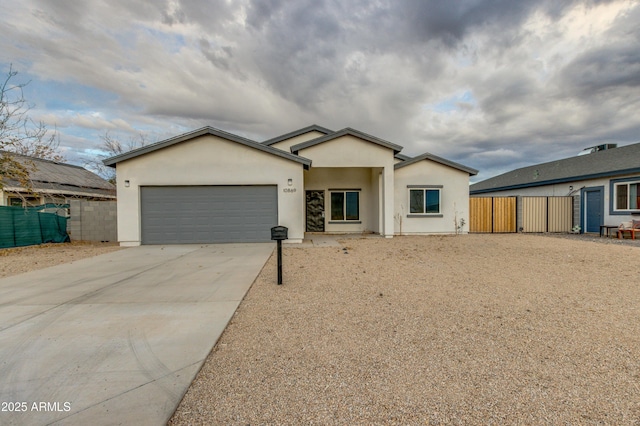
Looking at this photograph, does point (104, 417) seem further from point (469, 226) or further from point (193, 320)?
point (469, 226)

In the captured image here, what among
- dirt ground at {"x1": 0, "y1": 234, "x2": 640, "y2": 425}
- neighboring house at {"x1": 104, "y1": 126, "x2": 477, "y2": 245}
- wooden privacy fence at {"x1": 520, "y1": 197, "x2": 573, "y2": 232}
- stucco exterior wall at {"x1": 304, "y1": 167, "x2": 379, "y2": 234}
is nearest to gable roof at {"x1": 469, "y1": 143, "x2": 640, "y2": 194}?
wooden privacy fence at {"x1": 520, "y1": 197, "x2": 573, "y2": 232}

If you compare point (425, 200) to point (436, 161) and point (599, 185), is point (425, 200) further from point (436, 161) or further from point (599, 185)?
point (599, 185)

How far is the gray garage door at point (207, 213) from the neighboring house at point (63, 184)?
10.6 m

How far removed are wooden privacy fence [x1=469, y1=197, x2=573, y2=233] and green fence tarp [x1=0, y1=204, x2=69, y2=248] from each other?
2010 cm

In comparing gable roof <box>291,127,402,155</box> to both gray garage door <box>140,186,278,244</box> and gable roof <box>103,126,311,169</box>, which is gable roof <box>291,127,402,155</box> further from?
gray garage door <box>140,186,278,244</box>

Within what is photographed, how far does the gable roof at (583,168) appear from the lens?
1451 centimetres

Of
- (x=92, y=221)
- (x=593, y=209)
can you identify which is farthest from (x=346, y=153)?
(x=593, y=209)

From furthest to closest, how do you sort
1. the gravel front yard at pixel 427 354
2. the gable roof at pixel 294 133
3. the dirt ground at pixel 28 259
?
the gable roof at pixel 294 133, the dirt ground at pixel 28 259, the gravel front yard at pixel 427 354

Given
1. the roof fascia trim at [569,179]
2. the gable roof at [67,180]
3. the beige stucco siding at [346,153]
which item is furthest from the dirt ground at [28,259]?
the roof fascia trim at [569,179]

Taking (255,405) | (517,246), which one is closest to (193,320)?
(255,405)

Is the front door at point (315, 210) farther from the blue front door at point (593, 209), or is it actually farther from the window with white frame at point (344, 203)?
the blue front door at point (593, 209)

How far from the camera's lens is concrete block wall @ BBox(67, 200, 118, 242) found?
13383mm

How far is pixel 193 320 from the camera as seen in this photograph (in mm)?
4043

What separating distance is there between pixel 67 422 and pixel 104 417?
232mm
